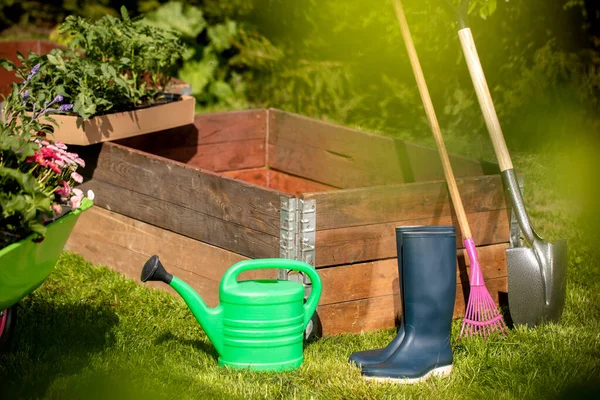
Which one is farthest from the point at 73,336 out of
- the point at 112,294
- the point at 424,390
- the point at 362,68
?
the point at 362,68

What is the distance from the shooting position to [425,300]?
3.39 meters

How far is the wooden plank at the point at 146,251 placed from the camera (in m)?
3.91

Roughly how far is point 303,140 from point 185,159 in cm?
62

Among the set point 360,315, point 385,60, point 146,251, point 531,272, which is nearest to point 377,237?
point 360,315

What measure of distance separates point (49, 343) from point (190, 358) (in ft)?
1.75

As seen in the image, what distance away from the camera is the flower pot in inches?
169

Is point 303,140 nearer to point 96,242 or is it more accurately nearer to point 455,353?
point 96,242

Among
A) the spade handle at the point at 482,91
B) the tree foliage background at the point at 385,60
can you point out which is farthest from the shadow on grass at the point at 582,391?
the tree foliage background at the point at 385,60

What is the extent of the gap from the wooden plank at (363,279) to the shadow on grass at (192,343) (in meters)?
0.45

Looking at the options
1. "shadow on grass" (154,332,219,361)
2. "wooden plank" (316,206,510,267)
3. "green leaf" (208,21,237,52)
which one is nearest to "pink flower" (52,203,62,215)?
"shadow on grass" (154,332,219,361)

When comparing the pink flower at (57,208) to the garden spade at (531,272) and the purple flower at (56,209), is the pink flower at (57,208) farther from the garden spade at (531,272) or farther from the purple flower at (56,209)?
→ the garden spade at (531,272)

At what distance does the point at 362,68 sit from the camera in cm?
639

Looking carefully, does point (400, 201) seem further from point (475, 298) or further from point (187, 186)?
point (187, 186)

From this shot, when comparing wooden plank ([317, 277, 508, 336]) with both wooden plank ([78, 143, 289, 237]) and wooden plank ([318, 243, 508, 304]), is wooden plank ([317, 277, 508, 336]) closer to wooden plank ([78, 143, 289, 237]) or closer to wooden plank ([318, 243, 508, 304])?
wooden plank ([318, 243, 508, 304])
